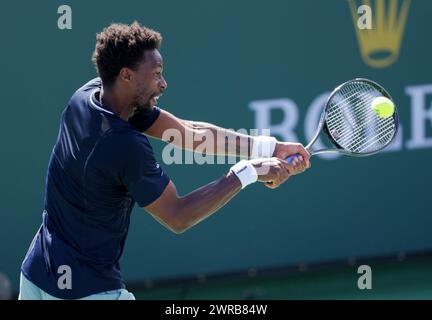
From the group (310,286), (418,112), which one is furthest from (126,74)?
(418,112)

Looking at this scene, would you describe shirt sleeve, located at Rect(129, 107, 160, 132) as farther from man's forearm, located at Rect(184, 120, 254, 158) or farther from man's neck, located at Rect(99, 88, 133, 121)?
man's neck, located at Rect(99, 88, 133, 121)

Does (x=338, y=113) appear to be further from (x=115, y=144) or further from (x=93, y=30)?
(x=93, y=30)

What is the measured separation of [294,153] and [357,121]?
28.0 inches

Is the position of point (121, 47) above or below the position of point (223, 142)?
above

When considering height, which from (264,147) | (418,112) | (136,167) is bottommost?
(136,167)

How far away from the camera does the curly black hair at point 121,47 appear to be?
12.0 ft

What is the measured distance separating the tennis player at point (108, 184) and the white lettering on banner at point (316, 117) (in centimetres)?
217

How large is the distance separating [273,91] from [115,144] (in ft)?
8.58

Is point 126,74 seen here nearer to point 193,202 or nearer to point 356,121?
point 193,202

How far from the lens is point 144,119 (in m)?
4.11

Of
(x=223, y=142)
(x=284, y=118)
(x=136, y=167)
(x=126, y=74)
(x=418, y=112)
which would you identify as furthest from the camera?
(x=418, y=112)

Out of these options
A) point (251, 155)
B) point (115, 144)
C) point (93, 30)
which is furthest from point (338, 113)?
point (93, 30)

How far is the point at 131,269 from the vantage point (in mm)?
5875

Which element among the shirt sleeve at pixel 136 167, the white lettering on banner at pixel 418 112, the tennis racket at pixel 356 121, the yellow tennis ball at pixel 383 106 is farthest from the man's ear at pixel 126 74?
the white lettering on banner at pixel 418 112
